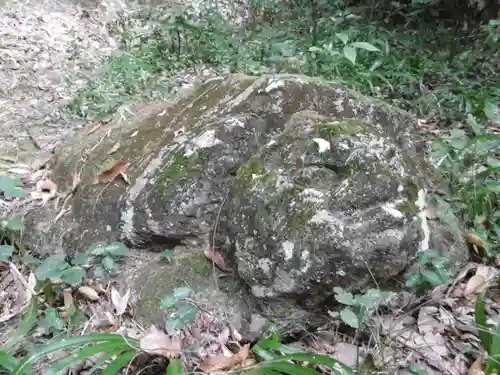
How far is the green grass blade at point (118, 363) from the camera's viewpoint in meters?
1.76

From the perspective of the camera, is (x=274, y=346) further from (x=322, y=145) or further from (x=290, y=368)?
(x=322, y=145)

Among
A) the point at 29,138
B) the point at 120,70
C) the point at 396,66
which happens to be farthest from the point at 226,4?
the point at 29,138

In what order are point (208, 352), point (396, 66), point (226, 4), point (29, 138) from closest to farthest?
point (208, 352) → point (29, 138) → point (396, 66) → point (226, 4)

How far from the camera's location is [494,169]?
2512mm

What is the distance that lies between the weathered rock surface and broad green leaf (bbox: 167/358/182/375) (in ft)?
1.36

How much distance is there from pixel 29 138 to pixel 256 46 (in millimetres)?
2596

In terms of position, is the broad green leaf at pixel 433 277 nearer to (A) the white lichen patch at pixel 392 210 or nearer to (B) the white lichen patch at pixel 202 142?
(A) the white lichen patch at pixel 392 210

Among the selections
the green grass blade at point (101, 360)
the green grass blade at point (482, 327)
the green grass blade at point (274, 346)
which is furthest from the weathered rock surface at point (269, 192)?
the green grass blade at point (101, 360)

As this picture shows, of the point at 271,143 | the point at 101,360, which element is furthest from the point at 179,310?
the point at 271,143

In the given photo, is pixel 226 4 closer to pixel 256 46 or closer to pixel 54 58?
pixel 256 46

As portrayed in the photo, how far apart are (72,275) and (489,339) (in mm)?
1729

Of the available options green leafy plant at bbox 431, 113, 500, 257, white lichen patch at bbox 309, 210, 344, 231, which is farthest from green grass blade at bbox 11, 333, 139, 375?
green leafy plant at bbox 431, 113, 500, 257

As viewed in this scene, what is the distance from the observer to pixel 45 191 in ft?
9.95

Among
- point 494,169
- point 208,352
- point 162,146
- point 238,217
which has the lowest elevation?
point 208,352
